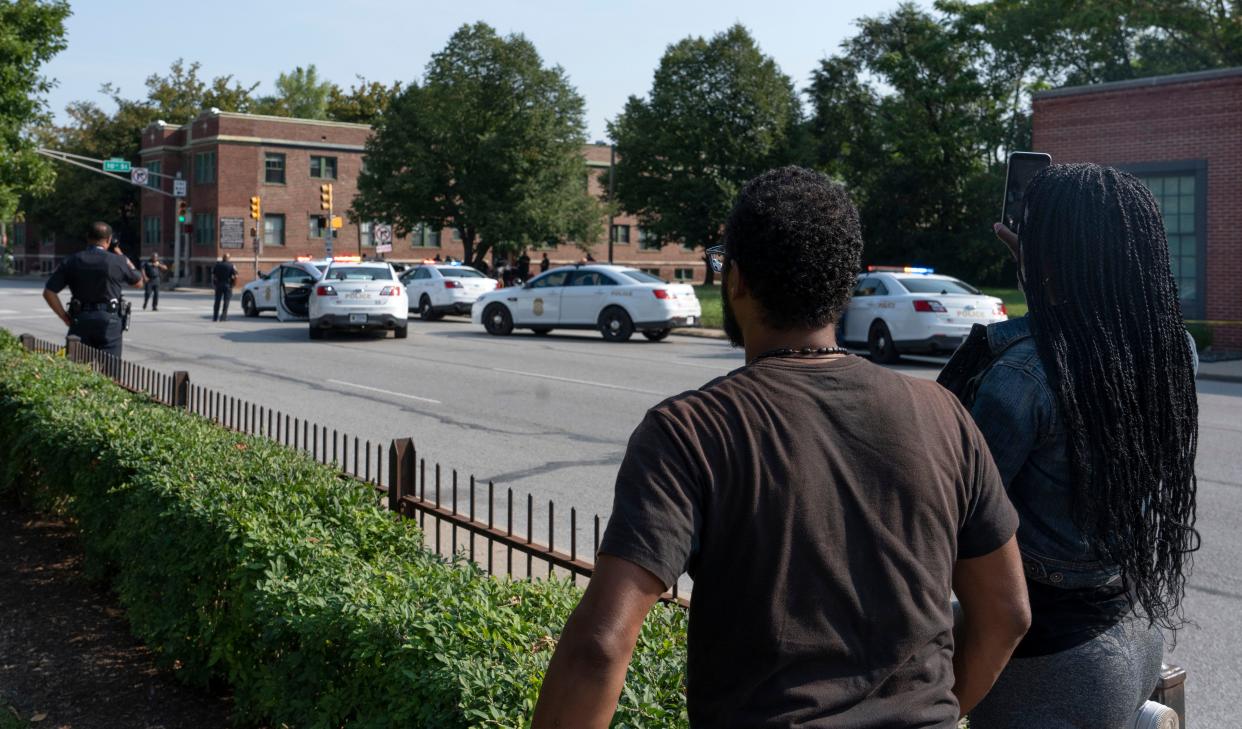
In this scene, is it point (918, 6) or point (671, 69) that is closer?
point (671, 69)

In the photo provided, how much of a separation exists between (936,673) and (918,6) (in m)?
66.2

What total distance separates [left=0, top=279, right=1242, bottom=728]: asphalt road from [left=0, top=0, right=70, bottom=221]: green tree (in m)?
3.49

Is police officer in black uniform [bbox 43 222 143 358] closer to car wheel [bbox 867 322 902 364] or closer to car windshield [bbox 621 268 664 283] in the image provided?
car wheel [bbox 867 322 902 364]

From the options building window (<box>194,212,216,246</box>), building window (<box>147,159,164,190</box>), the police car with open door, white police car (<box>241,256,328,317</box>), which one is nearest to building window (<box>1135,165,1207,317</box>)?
the police car with open door

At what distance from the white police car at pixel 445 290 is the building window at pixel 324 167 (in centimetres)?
3663

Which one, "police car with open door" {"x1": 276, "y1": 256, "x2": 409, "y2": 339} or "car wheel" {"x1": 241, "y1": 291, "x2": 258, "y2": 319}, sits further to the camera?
"car wheel" {"x1": 241, "y1": 291, "x2": 258, "y2": 319}

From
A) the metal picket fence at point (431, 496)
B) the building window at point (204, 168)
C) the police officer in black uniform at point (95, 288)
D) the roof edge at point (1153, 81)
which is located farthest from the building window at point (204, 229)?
the police officer in black uniform at point (95, 288)

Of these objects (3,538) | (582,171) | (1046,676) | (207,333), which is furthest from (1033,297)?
(582,171)

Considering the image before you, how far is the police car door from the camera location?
2803 cm

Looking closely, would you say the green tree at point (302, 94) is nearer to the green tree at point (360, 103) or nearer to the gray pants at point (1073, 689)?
the green tree at point (360, 103)

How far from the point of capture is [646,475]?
1715mm

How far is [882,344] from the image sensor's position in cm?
1961

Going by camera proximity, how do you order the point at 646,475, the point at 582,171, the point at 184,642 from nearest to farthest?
1. the point at 646,475
2. the point at 184,642
3. the point at 582,171

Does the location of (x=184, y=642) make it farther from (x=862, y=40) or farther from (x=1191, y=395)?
(x=862, y=40)
